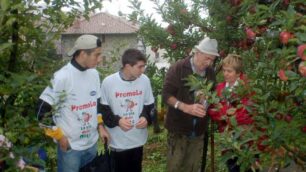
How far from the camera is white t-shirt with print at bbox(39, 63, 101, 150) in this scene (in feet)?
10.7

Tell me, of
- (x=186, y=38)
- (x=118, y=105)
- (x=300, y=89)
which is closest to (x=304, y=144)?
(x=300, y=89)

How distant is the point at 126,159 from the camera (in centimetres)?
406

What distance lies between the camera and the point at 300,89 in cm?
167

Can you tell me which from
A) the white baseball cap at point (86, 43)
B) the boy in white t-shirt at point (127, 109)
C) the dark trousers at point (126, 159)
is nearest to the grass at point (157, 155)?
the dark trousers at point (126, 159)

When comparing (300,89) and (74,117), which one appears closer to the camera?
(300,89)

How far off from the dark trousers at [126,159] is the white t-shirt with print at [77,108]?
520 millimetres

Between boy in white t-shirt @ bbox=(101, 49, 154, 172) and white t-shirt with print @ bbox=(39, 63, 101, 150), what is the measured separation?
353 millimetres

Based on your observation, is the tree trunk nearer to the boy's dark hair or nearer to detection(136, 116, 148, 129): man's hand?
the boy's dark hair

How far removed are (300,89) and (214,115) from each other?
2.23m

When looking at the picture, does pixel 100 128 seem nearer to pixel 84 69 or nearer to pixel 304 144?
pixel 84 69

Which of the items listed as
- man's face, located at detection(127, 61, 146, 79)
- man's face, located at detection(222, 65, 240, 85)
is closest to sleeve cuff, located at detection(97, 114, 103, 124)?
man's face, located at detection(127, 61, 146, 79)

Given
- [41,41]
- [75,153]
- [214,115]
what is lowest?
[75,153]

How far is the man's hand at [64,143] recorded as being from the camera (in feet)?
10.5

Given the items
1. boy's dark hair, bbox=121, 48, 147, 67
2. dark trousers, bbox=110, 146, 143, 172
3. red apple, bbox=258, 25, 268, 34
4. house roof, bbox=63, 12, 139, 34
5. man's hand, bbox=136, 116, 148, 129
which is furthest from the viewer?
house roof, bbox=63, 12, 139, 34
